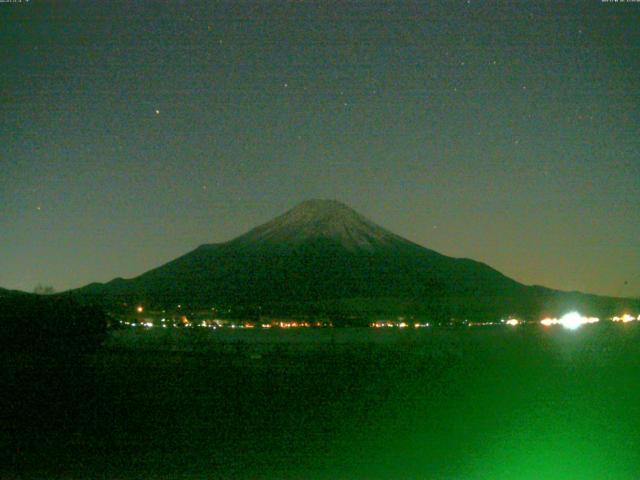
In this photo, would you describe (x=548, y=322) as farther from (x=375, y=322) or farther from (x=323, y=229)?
(x=323, y=229)

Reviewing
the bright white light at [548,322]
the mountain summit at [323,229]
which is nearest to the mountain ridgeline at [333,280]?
the mountain summit at [323,229]

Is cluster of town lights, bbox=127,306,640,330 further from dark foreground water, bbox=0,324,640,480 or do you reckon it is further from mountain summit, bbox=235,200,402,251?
mountain summit, bbox=235,200,402,251

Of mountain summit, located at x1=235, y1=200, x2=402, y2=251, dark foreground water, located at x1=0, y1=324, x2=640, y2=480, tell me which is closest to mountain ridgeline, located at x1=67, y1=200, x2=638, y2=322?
mountain summit, located at x1=235, y1=200, x2=402, y2=251

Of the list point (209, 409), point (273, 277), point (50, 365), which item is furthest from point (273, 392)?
point (273, 277)

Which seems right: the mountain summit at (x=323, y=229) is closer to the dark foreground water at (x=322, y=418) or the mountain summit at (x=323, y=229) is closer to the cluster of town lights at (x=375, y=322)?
the cluster of town lights at (x=375, y=322)

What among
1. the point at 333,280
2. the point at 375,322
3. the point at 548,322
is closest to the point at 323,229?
the point at 333,280
